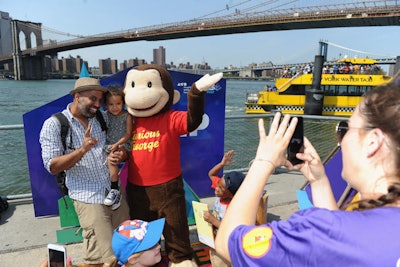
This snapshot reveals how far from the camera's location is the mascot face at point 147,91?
85.4 inches

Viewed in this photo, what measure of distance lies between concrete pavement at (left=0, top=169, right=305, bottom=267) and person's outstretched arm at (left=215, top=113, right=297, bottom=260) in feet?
6.43

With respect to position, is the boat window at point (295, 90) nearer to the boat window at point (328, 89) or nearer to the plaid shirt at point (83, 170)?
the boat window at point (328, 89)

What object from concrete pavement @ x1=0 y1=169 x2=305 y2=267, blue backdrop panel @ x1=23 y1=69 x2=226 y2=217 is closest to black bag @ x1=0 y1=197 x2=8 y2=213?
concrete pavement @ x1=0 y1=169 x2=305 y2=267

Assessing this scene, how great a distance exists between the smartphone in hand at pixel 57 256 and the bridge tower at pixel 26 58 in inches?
1831

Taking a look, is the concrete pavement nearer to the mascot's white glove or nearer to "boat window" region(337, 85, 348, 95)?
the mascot's white glove

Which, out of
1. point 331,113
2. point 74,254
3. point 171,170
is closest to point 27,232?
point 74,254

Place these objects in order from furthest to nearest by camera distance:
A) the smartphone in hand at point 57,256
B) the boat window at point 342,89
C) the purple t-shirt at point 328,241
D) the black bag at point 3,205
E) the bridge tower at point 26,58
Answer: the bridge tower at point 26,58, the boat window at point 342,89, the black bag at point 3,205, the smartphone in hand at point 57,256, the purple t-shirt at point 328,241

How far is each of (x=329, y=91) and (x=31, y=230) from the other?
18.7m

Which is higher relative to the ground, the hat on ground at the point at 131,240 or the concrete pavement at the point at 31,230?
the hat on ground at the point at 131,240

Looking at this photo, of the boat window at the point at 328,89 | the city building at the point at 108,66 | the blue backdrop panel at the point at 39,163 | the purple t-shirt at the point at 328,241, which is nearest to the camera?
the purple t-shirt at the point at 328,241

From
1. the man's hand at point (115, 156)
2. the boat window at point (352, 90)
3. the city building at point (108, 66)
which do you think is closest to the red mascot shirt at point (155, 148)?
the man's hand at point (115, 156)

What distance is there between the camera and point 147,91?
2.17 metres

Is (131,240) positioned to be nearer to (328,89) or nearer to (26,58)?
(328,89)

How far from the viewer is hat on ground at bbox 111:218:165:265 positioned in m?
1.63
